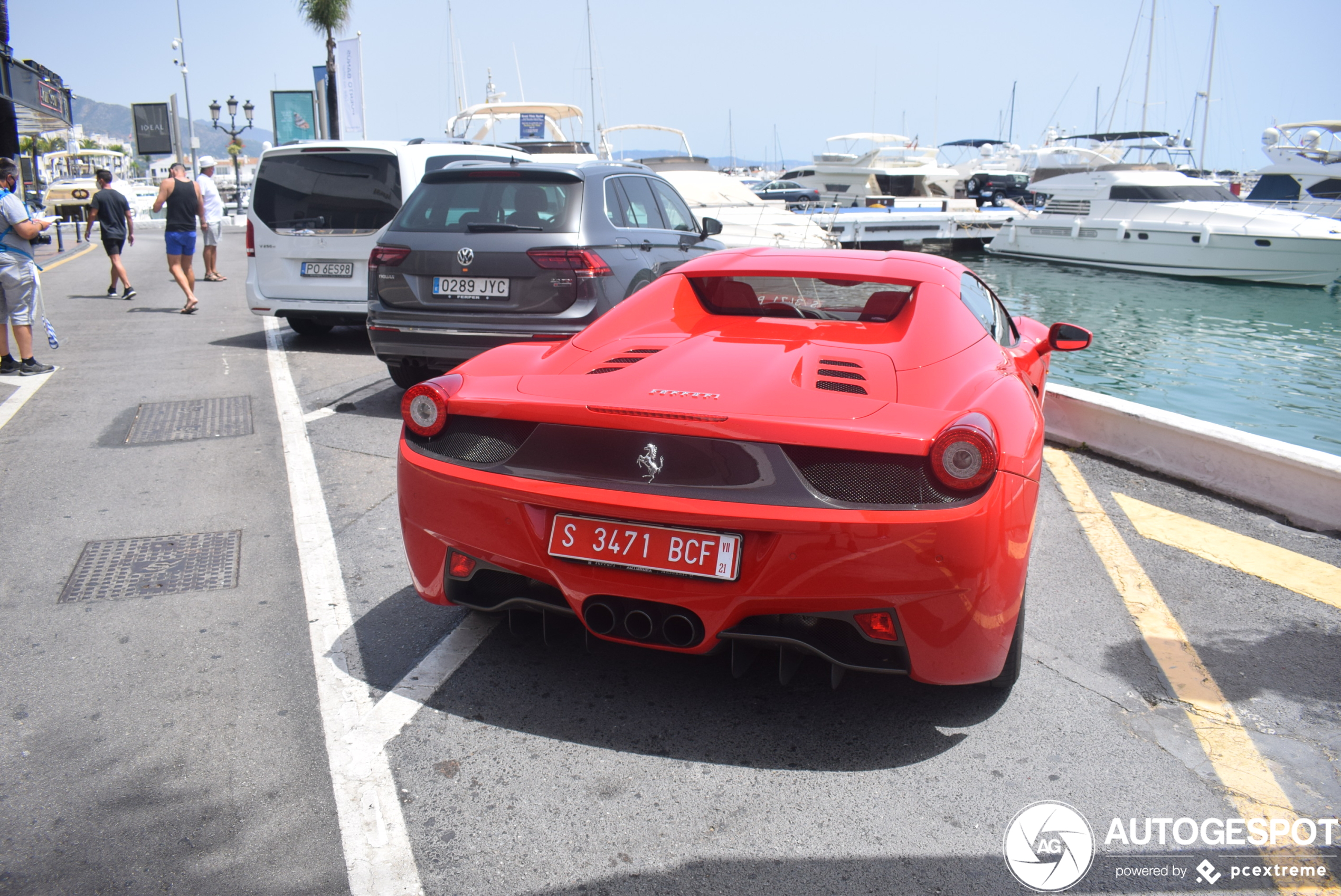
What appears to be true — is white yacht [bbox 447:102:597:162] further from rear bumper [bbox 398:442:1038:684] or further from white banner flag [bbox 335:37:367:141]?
rear bumper [bbox 398:442:1038:684]

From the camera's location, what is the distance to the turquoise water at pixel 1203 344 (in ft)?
39.8

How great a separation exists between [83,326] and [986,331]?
11.1 m

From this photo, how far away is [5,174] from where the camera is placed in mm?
8062

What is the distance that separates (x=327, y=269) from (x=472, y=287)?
3164mm

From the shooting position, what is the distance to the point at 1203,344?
18.4 m

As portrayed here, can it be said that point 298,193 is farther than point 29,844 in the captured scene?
Yes

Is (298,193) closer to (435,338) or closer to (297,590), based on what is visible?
(435,338)

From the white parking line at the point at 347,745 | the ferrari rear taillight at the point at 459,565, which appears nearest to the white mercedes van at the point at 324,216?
the white parking line at the point at 347,745

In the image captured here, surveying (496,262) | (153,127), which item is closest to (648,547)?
(496,262)

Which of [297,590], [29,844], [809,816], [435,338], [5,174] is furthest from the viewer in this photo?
[5,174]

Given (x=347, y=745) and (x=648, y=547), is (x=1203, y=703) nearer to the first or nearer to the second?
(x=648, y=547)

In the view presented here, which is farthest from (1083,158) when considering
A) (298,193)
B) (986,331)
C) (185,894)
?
(185,894)

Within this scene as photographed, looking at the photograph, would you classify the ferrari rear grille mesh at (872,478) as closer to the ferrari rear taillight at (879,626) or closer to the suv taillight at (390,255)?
the ferrari rear taillight at (879,626)

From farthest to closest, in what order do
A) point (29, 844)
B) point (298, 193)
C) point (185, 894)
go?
point (298, 193) < point (29, 844) < point (185, 894)
